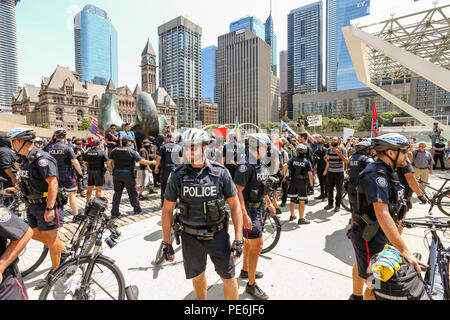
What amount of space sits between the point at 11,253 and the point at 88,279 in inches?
38.8

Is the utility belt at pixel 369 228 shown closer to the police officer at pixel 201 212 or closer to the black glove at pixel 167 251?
the police officer at pixel 201 212

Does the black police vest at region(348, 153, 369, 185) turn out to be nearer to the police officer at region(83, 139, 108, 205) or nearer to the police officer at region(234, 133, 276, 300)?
the police officer at region(234, 133, 276, 300)

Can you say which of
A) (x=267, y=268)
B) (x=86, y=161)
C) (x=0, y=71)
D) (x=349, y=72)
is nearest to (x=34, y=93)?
(x=0, y=71)

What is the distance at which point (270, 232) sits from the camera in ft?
15.5

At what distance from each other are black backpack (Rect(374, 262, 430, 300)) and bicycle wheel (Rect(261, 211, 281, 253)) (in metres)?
Answer: 2.40

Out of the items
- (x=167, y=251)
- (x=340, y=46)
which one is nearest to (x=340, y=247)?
(x=167, y=251)

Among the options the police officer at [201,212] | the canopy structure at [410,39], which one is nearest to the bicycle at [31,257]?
the police officer at [201,212]

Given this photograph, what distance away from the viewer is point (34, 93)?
3487 inches

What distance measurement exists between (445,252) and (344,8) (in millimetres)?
203674

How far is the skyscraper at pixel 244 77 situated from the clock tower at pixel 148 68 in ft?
148

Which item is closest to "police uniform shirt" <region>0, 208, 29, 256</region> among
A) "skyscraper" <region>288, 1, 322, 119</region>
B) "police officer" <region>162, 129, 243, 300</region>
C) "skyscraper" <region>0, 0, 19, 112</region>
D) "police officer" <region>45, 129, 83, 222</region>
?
"police officer" <region>162, 129, 243, 300</region>

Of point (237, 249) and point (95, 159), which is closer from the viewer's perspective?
point (237, 249)

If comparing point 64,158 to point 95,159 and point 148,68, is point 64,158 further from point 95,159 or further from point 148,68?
point 148,68
